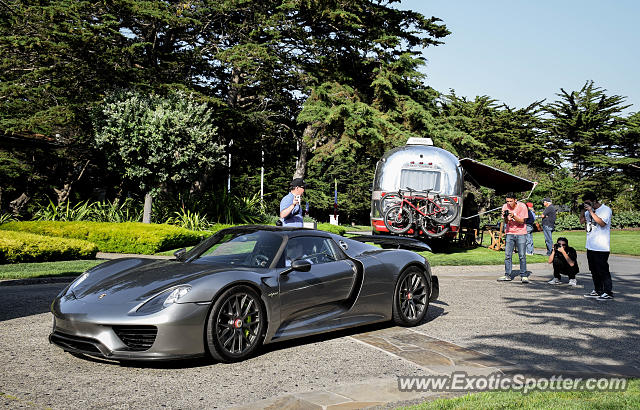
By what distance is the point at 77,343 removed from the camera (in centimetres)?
500

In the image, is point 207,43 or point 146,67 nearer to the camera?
point 146,67

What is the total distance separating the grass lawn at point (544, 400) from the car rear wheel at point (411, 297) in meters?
2.68

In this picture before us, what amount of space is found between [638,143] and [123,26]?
54751mm

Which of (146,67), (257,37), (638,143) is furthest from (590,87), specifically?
(146,67)

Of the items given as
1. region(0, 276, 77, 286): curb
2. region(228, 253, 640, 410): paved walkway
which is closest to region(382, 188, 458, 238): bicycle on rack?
region(228, 253, 640, 410): paved walkway

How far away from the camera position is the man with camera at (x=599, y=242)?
991 centimetres

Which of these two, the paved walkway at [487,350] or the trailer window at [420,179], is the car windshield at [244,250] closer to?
the paved walkway at [487,350]

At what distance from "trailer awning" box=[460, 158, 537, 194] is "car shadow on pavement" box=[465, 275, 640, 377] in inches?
362

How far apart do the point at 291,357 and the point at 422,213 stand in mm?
12232

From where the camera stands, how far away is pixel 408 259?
745cm

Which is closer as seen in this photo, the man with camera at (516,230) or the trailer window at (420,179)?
the man with camera at (516,230)

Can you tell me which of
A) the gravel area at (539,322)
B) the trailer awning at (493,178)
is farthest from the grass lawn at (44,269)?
the trailer awning at (493,178)

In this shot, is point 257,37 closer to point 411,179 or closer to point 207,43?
point 207,43

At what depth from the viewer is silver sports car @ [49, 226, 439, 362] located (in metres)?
4.91
